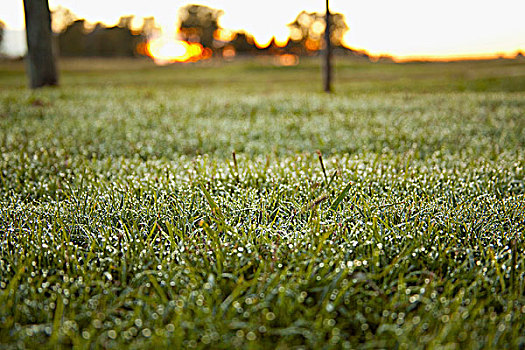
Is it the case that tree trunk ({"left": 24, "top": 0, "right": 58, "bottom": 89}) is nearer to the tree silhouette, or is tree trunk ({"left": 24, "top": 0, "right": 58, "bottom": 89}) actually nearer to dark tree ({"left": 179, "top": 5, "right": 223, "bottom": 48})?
the tree silhouette

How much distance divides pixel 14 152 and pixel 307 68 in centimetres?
3137

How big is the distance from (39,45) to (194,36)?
71845 mm

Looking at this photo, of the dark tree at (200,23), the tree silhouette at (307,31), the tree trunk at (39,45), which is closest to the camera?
the tree trunk at (39,45)

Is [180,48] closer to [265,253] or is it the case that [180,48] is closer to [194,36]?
[194,36]

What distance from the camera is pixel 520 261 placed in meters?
2.24

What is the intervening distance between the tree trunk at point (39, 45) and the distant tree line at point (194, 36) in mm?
56794

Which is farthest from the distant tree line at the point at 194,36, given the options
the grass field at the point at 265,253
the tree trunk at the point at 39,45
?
the grass field at the point at 265,253

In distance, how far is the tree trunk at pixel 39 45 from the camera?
40.9 feet

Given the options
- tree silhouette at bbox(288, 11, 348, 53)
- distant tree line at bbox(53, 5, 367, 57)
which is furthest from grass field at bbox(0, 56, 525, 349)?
tree silhouette at bbox(288, 11, 348, 53)

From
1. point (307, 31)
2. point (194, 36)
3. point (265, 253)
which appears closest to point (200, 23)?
point (194, 36)

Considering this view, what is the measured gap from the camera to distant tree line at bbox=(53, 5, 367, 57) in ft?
229

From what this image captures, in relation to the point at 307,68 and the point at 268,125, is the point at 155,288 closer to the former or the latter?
the point at 268,125

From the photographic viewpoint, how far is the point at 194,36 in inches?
3172

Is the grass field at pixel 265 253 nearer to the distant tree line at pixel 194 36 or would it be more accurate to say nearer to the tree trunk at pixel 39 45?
the tree trunk at pixel 39 45
